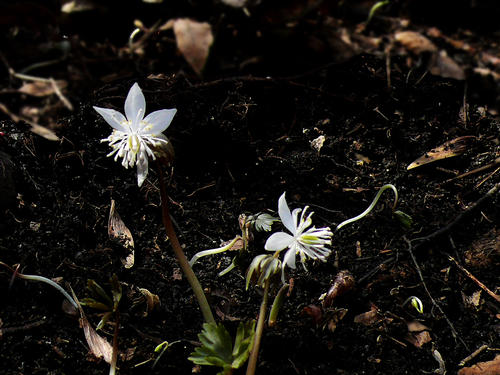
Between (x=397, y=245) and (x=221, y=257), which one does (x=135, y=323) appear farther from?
(x=397, y=245)

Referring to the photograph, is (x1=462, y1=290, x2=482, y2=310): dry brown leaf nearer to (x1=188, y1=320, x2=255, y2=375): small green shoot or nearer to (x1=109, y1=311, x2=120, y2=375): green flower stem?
(x1=188, y1=320, x2=255, y2=375): small green shoot

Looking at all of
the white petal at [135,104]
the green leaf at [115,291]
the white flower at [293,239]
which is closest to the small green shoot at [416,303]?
the white flower at [293,239]

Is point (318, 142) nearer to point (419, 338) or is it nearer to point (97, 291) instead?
point (419, 338)

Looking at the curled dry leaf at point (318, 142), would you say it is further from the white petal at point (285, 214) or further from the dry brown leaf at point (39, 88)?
the dry brown leaf at point (39, 88)

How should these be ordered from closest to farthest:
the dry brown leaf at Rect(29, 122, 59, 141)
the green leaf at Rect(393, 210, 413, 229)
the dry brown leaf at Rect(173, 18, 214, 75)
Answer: the dry brown leaf at Rect(173, 18, 214, 75), the dry brown leaf at Rect(29, 122, 59, 141), the green leaf at Rect(393, 210, 413, 229)

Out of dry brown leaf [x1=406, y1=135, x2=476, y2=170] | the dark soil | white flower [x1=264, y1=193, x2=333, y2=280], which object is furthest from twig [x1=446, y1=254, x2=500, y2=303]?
white flower [x1=264, y1=193, x2=333, y2=280]

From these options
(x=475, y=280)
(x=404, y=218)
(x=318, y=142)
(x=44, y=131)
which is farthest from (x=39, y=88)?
(x=475, y=280)
